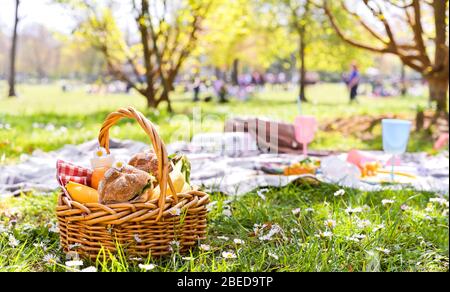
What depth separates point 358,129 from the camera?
242 inches

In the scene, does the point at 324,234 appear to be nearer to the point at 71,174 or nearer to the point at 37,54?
the point at 71,174

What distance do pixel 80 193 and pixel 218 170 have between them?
5.46ft

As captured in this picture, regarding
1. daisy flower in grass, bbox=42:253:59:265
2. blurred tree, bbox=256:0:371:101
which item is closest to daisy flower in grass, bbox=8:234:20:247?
daisy flower in grass, bbox=42:253:59:265

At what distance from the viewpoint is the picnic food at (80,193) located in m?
1.81

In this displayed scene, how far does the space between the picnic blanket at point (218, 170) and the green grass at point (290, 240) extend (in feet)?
0.95

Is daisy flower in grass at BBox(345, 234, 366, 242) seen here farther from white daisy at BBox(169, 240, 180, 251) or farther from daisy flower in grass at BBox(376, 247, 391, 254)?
white daisy at BBox(169, 240, 180, 251)

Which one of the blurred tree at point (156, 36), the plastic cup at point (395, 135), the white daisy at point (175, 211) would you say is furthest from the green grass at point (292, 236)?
the blurred tree at point (156, 36)

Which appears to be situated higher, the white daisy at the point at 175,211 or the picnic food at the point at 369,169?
Result: the white daisy at the point at 175,211

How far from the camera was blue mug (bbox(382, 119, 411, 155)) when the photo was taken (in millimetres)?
3289

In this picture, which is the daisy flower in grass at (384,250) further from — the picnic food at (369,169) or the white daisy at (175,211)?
the picnic food at (369,169)

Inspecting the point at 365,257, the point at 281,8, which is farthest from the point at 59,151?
the point at 281,8

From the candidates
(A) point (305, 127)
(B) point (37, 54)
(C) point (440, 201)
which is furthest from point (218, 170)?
(B) point (37, 54)
